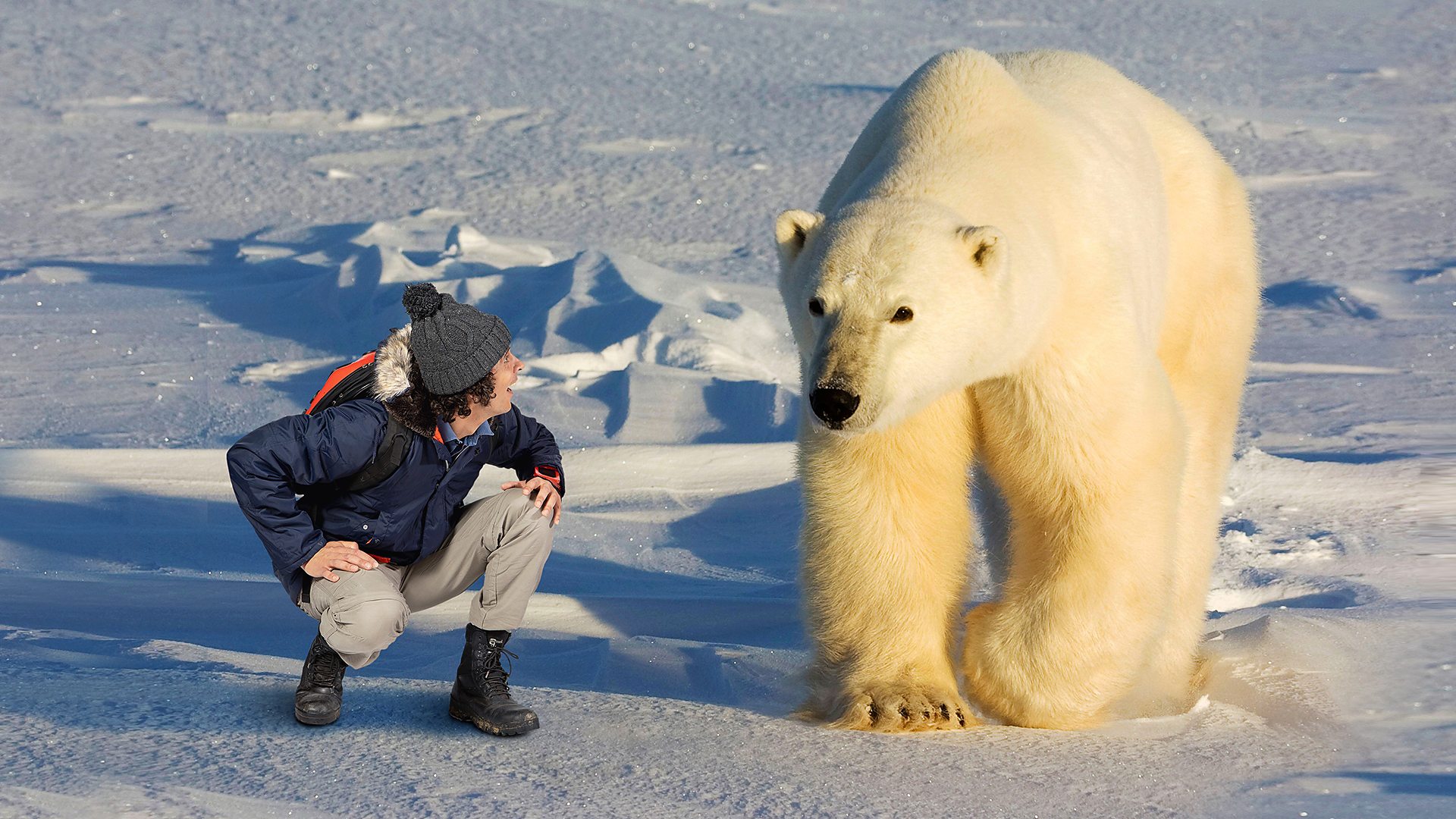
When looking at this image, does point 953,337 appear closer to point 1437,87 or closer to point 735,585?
point 735,585

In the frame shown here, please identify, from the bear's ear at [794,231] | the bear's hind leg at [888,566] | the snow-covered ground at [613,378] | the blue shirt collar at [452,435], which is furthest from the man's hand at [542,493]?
the bear's ear at [794,231]

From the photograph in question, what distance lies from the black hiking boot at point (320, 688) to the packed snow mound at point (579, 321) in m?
2.47

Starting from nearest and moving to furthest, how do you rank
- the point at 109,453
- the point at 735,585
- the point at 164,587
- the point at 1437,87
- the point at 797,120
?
the point at 164,587, the point at 735,585, the point at 109,453, the point at 797,120, the point at 1437,87

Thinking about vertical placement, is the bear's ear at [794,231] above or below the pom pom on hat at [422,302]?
above

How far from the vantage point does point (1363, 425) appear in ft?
16.0

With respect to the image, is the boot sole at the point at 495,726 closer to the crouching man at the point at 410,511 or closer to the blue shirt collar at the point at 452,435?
the crouching man at the point at 410,511

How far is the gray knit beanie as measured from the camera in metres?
2.35

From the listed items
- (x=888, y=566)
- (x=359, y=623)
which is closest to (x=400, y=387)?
(x=359, y=623)

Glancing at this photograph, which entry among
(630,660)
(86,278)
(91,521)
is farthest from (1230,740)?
(86,278)

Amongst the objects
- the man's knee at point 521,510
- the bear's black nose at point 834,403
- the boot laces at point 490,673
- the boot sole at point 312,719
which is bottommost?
the boot sole at point 312,719

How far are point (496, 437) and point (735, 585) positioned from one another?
1.37 m

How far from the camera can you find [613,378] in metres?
5.39

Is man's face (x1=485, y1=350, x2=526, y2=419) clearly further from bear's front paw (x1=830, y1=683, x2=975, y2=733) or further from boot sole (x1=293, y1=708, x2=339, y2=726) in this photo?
bear's front paw (x1=830, y1=683, x2=975, y2=733)

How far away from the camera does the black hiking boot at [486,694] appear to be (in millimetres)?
2389
